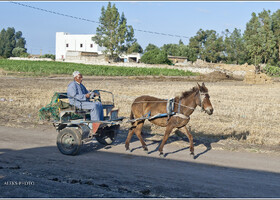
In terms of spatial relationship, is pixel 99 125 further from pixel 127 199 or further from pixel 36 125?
pixel 36 125

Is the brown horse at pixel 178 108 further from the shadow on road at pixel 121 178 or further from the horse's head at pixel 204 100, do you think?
the shadow on road at pixel 121 178

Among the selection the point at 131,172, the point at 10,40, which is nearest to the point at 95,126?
the point at 131,172

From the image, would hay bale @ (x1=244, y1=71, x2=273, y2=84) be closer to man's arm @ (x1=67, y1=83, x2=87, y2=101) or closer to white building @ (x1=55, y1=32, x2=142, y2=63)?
man's arm @ (x1=67, y1=83, x2=87, y2=101)

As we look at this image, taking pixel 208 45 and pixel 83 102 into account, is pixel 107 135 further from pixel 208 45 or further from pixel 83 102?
pixel 208 45

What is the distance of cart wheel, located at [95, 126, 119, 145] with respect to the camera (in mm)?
11164

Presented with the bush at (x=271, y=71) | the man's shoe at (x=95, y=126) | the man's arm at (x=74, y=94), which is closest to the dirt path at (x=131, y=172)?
the man's shoe at (x=95, y=126)

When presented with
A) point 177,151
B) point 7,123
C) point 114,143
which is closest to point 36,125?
point 7,123

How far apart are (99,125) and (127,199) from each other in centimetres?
397

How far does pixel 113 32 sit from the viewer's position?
340 ft

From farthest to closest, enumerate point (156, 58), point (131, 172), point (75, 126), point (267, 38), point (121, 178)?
point (156, 58), point (267, 38), point (75, 126), point (131, 172), point (121, 178)

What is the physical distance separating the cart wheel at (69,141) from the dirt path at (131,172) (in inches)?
8.6

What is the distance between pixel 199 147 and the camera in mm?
11500

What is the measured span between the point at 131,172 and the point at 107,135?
327 cm

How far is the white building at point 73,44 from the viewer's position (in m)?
123
